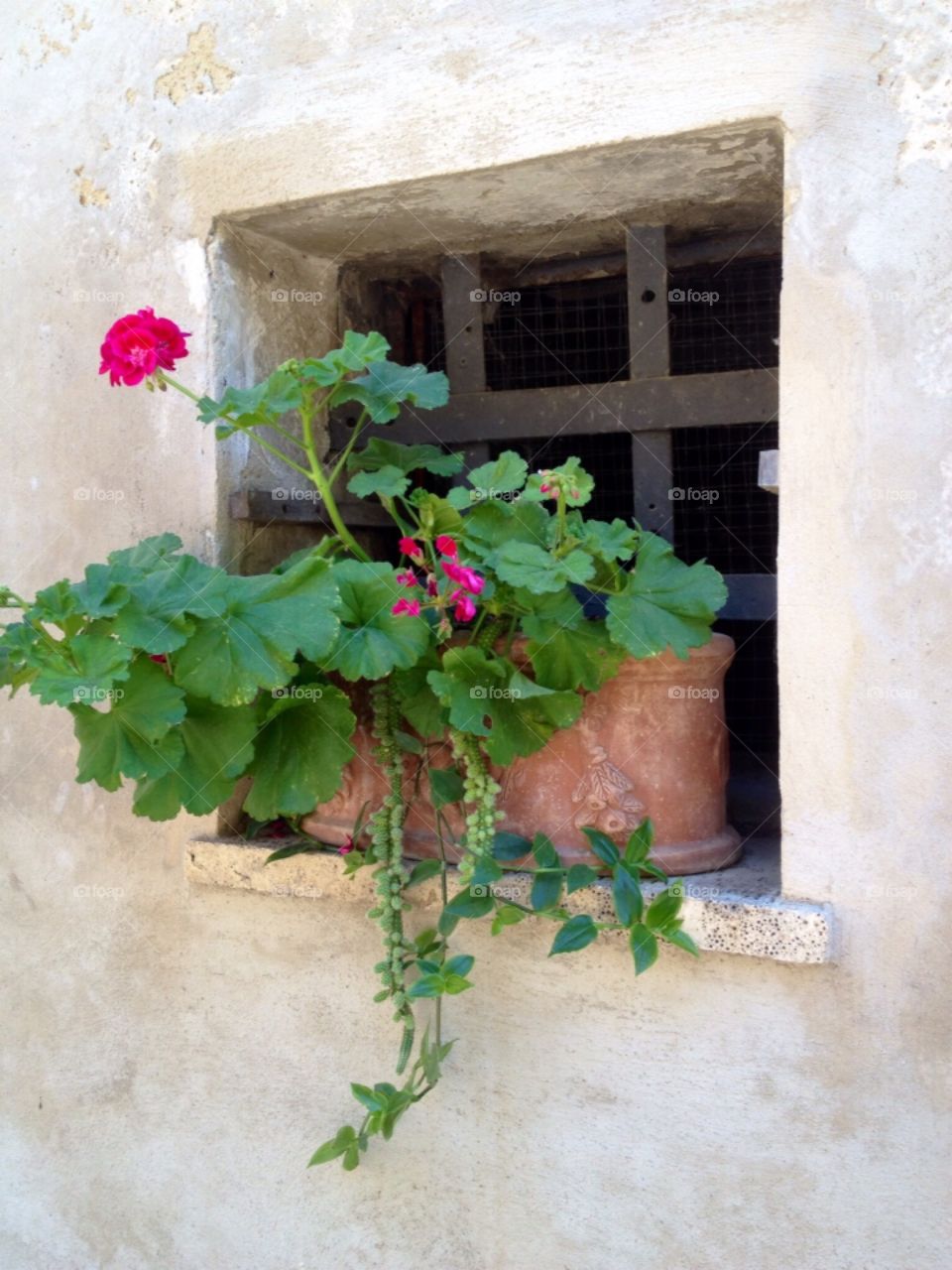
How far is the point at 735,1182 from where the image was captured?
68.2 inches

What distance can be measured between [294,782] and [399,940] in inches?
11.9

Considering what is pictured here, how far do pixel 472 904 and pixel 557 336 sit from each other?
133 cm

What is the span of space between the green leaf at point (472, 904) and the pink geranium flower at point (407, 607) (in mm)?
425

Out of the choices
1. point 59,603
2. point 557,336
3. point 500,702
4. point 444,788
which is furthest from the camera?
point 557,336

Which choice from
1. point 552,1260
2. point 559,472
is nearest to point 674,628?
point 559,472

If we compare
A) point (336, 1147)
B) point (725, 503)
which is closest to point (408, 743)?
point (336, 1147)

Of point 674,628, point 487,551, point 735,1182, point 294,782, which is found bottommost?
point 735,1182

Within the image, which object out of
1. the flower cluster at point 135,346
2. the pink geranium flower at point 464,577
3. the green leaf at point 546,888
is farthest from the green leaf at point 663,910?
the flower cluster at point 135,346

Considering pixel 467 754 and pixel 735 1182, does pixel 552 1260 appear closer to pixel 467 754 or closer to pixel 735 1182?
pixel 735 1182

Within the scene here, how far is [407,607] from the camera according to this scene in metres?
1.65

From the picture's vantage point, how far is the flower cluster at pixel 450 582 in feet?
5.38

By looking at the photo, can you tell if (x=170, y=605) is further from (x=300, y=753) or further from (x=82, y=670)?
(x=300, y=753)

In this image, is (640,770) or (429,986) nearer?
(429,986)

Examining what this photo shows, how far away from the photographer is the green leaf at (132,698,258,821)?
5.74 ft
